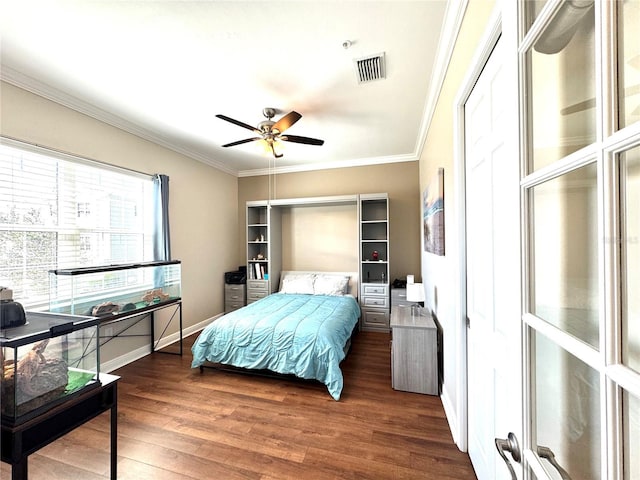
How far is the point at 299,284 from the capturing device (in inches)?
173

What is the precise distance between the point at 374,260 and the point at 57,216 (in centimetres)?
392

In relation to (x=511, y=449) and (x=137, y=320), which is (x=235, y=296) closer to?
(x=137, y=320)

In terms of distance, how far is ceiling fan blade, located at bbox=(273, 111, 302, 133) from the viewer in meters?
2.40

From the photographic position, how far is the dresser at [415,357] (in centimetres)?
239

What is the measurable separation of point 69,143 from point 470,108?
3.54 metres

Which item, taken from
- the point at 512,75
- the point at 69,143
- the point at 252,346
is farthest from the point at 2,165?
the point at 512,75

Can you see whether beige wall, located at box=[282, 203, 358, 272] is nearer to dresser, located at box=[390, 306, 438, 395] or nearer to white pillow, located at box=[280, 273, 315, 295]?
white pillow, located at box=[280, 273, 315, 295]

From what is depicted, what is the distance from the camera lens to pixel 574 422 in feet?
1.86

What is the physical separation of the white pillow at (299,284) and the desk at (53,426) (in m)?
3.02

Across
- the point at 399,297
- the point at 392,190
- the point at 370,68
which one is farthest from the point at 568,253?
the point at 392,190

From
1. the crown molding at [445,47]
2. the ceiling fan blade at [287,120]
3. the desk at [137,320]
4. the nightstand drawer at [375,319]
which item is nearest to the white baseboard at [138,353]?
the desk at [137,320]

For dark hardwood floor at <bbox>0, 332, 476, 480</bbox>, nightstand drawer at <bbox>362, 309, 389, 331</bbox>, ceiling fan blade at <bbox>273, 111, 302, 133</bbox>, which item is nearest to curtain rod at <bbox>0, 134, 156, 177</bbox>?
ceiling fan blade at <bbox>273, 111, 302, 133</bbox>

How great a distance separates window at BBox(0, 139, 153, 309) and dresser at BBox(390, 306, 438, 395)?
324 centimetres

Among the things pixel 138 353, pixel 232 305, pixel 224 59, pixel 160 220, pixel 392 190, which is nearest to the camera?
pixel 224 59
